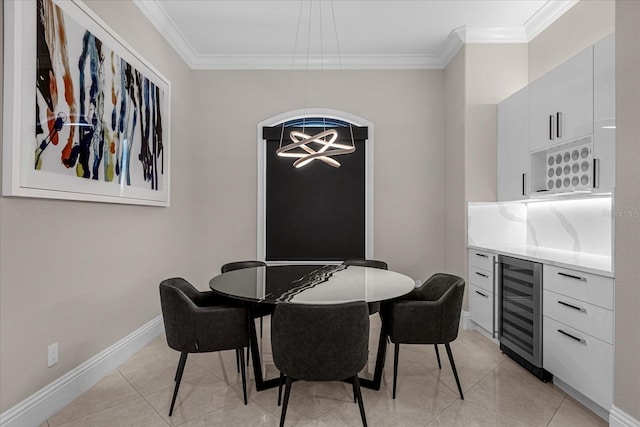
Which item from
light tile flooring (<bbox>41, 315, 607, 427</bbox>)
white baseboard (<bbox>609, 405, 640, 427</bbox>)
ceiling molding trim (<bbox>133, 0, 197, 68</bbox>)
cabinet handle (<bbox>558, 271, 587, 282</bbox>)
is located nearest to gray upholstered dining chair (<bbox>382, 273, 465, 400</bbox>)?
light tile flooring (<bbox>41, 315, 607, 427</bbox>)

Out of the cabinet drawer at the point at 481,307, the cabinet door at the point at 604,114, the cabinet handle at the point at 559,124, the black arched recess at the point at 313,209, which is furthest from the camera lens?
the black arched recess at the point at 313,209

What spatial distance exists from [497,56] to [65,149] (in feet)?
12.8

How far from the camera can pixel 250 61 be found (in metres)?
4.49

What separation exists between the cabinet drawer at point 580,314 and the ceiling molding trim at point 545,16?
2.49m

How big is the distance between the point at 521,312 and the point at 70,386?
10.4 feet

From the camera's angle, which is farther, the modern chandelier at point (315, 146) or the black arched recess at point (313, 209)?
the black arched recess at point (313, 209)

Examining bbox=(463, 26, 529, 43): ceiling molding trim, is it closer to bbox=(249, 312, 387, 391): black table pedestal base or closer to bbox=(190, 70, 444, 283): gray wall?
bbox=(190, 70, 444, 283): gray wall

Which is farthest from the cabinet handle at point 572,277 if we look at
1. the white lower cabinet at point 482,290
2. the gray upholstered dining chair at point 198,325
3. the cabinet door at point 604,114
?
the gray upholstered dining chair at point 198,325

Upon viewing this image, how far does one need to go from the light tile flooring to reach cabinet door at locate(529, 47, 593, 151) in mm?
1826

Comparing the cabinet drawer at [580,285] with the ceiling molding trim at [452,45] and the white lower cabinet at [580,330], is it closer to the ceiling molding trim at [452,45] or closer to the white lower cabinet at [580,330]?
→ the white lower cabinet at [580,330]

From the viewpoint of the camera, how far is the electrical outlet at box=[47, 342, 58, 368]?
7.13 feet

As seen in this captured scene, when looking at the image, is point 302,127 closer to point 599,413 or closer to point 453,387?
point 453,387

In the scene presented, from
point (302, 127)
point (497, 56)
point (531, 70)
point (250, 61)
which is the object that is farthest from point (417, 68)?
point (250, 61)

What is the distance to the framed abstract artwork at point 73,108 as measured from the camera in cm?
188
